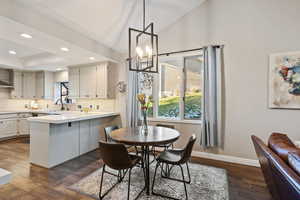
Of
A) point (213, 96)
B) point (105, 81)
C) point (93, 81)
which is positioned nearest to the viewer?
point (213, 96)

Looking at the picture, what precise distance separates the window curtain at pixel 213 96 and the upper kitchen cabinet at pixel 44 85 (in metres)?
5.48

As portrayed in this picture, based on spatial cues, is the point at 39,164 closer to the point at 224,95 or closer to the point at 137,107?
the point at 137,107

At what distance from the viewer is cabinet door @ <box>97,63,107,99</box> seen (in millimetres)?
4125

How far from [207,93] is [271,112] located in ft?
3.94

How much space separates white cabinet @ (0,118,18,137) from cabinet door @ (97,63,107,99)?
307 cm

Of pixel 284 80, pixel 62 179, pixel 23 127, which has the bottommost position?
pixel 62 179

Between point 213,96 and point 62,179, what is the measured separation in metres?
3.15

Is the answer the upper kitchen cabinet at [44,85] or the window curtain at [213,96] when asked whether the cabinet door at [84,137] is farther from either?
the upper kitchen cabinet at [44,85]

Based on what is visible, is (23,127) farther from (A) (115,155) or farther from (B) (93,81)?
(A) (115,155)

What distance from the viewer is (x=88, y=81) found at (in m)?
4.36

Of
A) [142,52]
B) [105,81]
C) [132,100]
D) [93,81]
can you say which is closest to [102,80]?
[105,81]

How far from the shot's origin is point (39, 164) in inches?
113

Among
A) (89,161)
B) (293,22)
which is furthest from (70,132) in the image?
(293,22)

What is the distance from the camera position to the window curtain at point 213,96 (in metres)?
3.10
